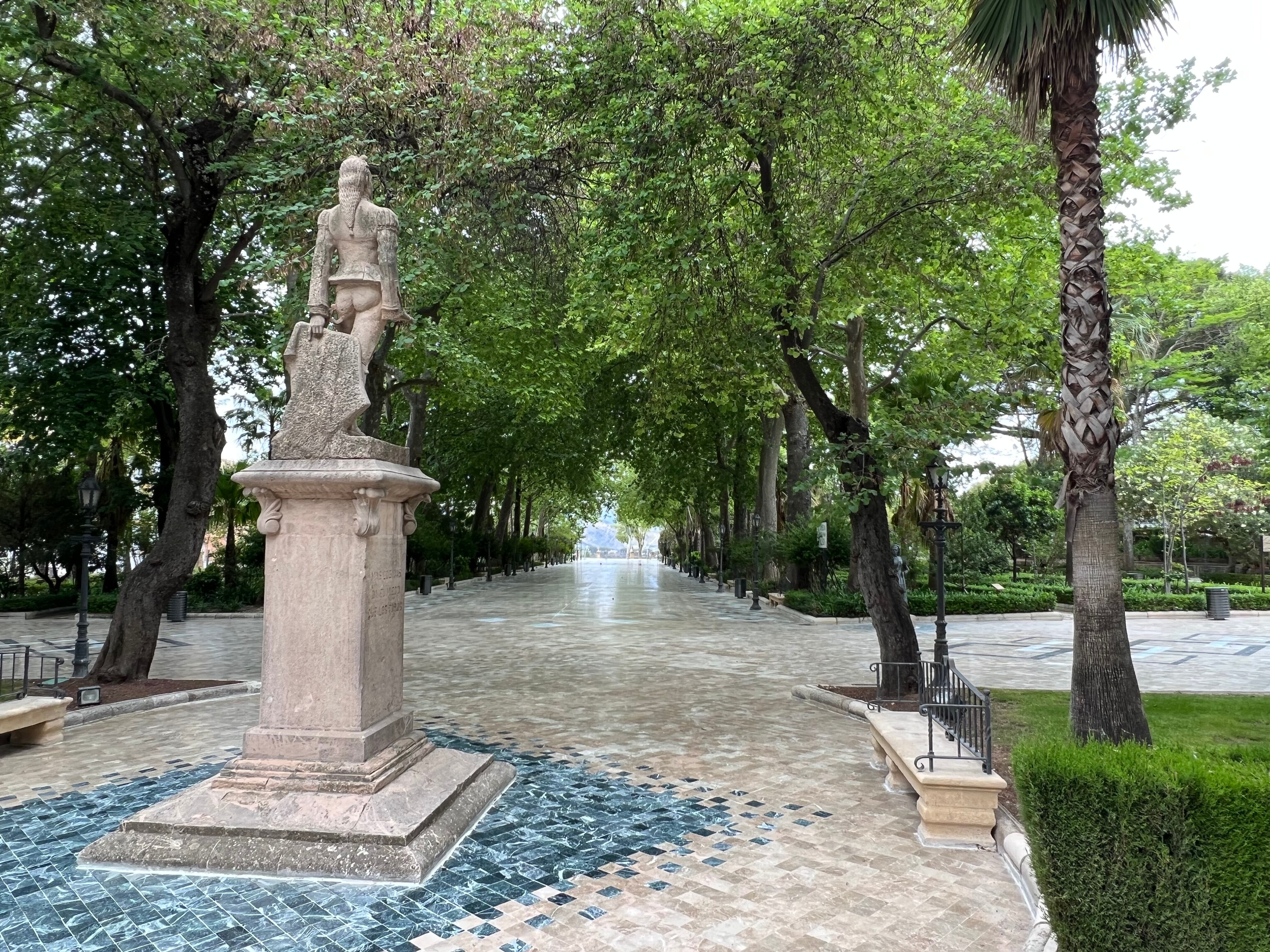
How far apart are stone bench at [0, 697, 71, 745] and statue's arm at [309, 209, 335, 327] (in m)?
5.60

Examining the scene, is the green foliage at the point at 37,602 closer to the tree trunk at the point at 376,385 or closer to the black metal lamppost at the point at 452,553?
the black metal lamppost at the point at 452,553

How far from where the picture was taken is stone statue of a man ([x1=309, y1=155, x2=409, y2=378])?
6.57 m

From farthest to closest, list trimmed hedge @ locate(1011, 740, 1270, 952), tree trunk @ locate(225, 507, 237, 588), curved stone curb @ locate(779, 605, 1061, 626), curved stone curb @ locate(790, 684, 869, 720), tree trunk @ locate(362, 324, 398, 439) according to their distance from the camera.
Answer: tree trunk @ locate(225, 507, 237, 588) < curved stone curb @ locate(779, 605, 1061, 626) < tree trunk @ locate(362, 324, 398, 439) < curved stone curb @ locate(790, 684, 869, 720) < trimmed hedge @ locate(1011, 740, 1270, 952)

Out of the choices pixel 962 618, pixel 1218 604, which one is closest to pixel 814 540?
pixel 962 618

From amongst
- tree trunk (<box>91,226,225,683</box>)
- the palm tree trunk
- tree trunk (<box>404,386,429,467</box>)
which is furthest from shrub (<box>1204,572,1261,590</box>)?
tree trunk (<box>91,226,225,683</box>)

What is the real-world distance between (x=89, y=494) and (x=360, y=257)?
974 centimetres

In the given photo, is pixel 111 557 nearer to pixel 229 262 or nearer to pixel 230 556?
pixel 230 556

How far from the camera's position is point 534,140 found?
32.9ft

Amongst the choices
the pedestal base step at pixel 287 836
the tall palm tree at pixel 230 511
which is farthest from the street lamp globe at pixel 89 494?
the tall palm tree at pixel 230 511

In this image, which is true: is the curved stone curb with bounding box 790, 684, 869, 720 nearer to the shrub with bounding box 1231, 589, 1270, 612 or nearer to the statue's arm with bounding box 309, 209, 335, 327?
the statue's arm with bounding box 309, 209, 335, 327

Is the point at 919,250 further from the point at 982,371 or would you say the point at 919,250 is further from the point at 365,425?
the point at 365,425

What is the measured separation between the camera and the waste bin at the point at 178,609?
Answer: 23875 mm

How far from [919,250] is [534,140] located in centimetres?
556

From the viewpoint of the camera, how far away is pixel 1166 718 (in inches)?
386
